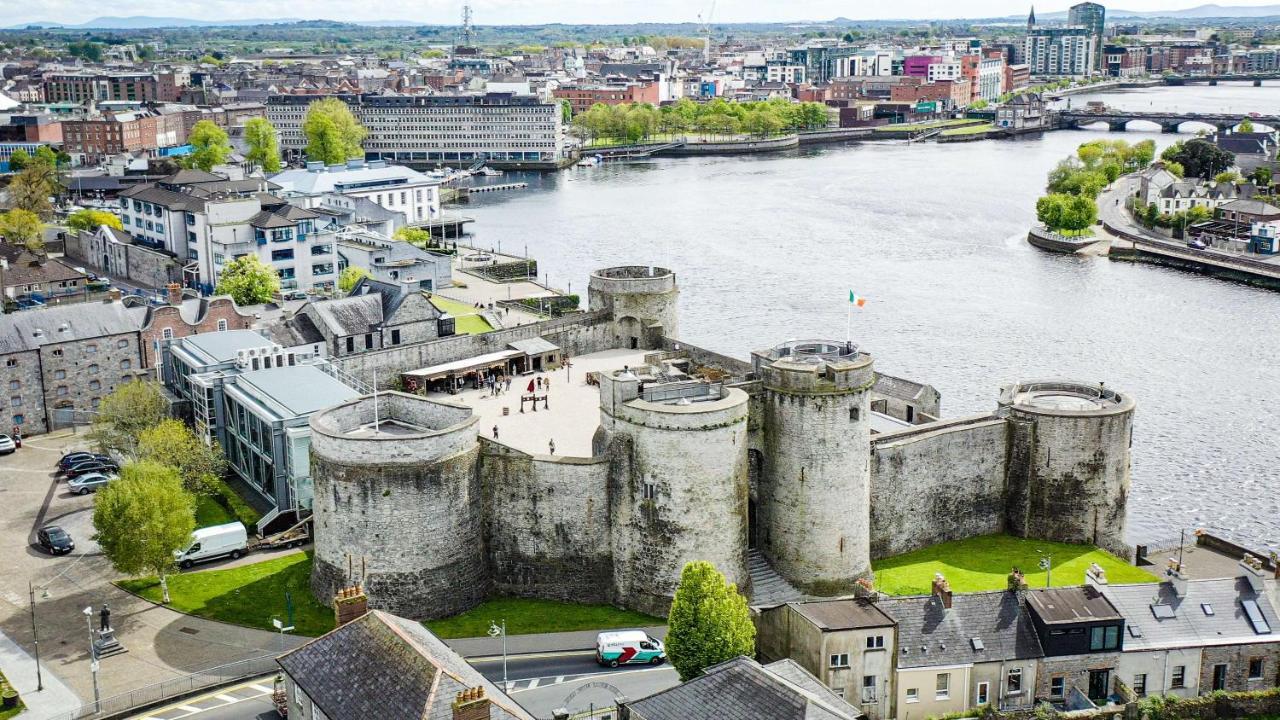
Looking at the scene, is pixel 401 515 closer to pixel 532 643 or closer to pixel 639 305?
pixel 532 643

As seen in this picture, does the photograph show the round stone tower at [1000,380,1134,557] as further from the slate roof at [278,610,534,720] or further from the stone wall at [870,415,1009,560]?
the slate roof at [278,610,534,720]

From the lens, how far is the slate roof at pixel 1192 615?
3662cm

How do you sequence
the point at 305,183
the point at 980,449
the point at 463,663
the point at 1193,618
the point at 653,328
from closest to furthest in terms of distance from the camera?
the point at 463,663 < the point at 1193,618 < the point at 980,449 < the point at 653,328 < the point at 305,183

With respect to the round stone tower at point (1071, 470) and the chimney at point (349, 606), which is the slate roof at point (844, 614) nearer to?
the chimney at point (349, 606)

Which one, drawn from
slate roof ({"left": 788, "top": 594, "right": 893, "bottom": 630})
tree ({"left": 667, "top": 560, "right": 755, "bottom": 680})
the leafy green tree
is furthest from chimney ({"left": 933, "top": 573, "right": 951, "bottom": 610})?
the leafy green tree

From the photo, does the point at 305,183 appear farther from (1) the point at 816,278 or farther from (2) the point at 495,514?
(2) the point at 495,514

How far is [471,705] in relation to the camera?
87.9 ft

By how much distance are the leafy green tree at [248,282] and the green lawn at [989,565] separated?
1938 inches

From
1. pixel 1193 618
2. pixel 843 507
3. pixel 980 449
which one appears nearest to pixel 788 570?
pixel 843 507

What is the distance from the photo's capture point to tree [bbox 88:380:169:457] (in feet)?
175

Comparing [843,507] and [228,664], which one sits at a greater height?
[843,507]

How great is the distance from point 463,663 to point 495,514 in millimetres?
12210

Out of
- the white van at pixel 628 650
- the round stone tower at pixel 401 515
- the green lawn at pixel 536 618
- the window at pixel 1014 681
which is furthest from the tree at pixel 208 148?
the window at pixel 1014 681

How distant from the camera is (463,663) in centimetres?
3066
